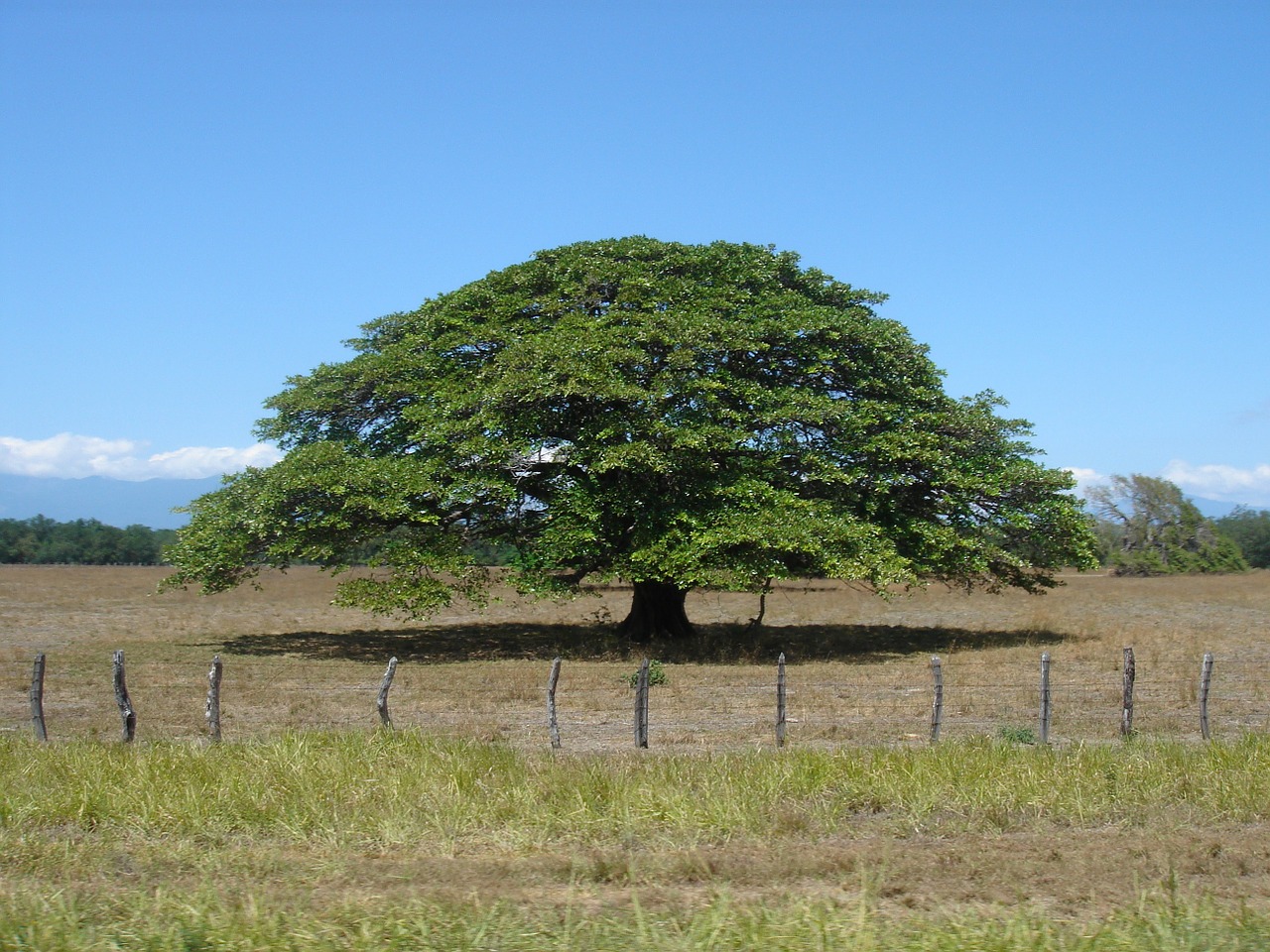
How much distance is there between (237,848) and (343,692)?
10521 mm

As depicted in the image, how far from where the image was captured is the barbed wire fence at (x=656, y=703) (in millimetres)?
13719

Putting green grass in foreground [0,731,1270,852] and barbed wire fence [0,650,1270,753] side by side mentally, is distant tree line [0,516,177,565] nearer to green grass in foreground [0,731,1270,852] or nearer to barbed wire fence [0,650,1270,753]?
barbed wire fence [0,650,1270,753]

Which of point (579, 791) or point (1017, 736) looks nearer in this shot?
point (579, 791)

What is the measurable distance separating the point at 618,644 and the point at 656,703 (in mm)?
9450

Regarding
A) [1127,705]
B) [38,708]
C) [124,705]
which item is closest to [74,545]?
[38,708]

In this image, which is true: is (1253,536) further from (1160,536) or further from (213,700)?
(213,700)

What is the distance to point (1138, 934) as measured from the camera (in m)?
6.13

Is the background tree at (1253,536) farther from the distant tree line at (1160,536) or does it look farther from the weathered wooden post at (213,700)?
the weathered wooden post at (213,700)

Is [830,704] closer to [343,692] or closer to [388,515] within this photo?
[343,692]

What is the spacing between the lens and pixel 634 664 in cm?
2283

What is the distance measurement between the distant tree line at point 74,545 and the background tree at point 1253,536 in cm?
8998

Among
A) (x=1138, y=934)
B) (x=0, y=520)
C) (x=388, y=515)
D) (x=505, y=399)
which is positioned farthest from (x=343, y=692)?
(x=0, y=520)

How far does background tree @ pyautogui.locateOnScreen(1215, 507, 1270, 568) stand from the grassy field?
80.3 meters

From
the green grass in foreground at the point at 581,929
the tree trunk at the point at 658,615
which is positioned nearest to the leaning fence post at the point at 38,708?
the green grass in foreground at the point at 581,929
